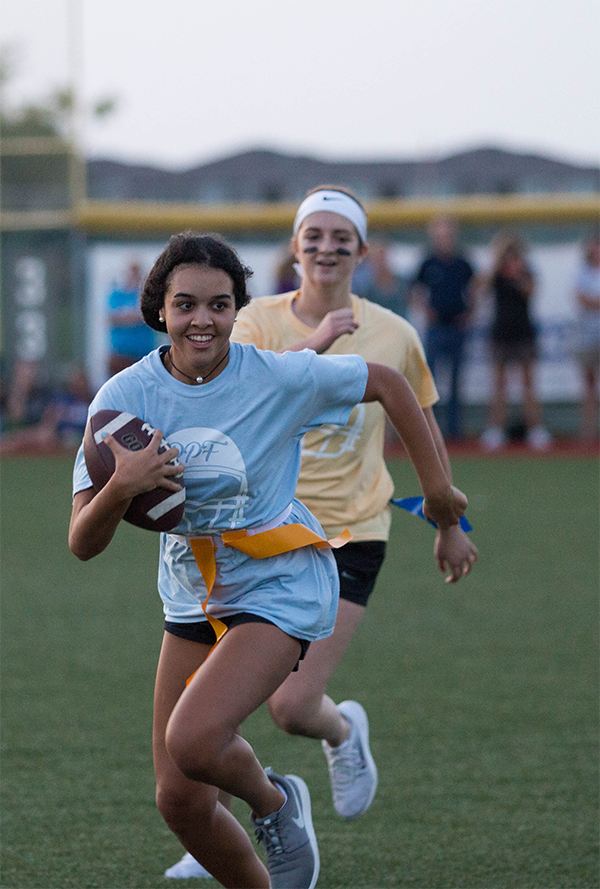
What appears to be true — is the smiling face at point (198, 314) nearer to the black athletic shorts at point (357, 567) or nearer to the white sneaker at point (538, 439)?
the black athletic shorts at point (357, 567)

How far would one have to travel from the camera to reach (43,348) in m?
16.2

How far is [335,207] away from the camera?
4371 millimetres

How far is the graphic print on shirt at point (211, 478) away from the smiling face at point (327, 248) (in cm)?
A: 141

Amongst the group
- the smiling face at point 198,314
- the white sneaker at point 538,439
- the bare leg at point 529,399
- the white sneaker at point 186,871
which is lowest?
the white sneaker at point 538,439

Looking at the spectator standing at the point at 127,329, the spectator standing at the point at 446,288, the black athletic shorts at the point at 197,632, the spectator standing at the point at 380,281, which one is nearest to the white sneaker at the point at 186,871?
the black athletic shorts at the point at 197,632

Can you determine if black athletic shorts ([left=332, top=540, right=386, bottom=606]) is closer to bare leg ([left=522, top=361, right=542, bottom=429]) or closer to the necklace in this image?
the necklace

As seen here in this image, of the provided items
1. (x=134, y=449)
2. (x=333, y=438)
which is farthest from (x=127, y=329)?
(x=134, y=449)

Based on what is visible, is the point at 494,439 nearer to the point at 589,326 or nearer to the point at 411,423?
the point at 589,326

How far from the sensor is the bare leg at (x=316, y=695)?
12.7ft

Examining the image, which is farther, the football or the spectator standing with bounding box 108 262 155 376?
the spectator standing with bounding box 108 262 155 376

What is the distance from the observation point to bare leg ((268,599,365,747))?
3.88 metres

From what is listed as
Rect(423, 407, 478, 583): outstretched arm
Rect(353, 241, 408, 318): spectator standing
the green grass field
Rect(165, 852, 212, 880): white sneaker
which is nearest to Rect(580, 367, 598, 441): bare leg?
Rect(353, 241, 408, 318): spectator standing

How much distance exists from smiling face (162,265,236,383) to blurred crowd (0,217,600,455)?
32.9ft

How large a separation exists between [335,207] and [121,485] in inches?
76.4
